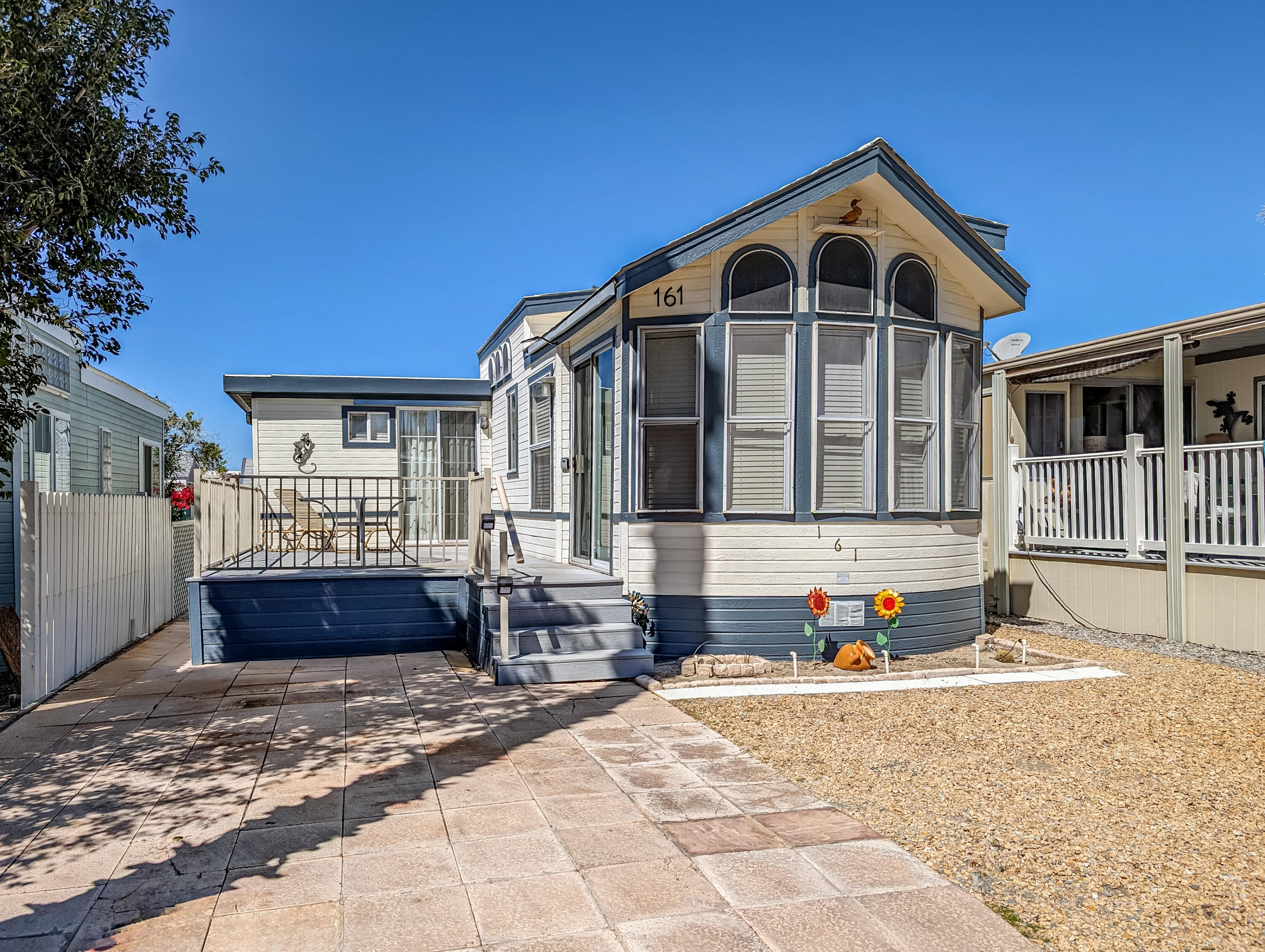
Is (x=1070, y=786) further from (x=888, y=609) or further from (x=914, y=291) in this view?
(x=914, y=291)

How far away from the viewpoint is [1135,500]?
30.8 ft

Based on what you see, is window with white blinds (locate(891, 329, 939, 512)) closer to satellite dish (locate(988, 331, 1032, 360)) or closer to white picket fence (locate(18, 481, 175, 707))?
satellite dish (locate(988, 331, 1032, 360))

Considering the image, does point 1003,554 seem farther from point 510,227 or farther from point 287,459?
point 510,227

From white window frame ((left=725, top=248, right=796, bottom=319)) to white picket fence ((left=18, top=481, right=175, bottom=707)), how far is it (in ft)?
18.0

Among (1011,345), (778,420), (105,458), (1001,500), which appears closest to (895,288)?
(778,420)

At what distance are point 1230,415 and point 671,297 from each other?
26.9ft

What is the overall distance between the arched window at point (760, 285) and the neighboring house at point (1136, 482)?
13.8ft

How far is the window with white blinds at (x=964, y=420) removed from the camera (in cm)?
844

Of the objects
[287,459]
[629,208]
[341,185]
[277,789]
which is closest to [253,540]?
[287,459]

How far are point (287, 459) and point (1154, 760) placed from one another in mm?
12398

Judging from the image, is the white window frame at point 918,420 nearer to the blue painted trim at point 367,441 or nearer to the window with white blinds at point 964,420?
the window with white blinds at point 964,420

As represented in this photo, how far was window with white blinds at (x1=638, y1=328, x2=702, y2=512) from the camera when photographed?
794 centimetres

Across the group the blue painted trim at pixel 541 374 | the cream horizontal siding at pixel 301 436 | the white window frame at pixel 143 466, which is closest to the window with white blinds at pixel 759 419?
the blue painted trim at pixel 541 374

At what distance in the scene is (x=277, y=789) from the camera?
448 cm
